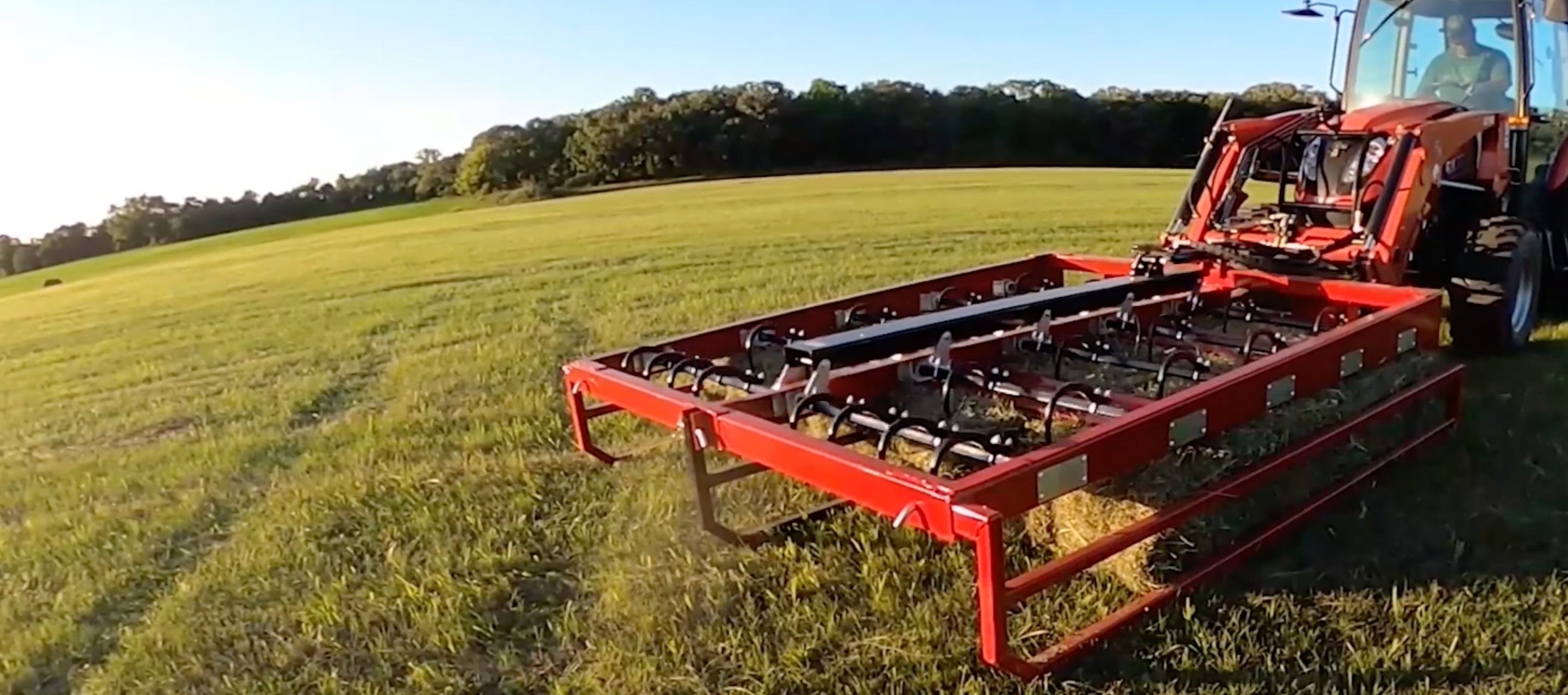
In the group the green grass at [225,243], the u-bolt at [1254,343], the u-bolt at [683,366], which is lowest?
the green grass at [225,243]

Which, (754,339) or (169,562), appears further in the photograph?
(754,339)

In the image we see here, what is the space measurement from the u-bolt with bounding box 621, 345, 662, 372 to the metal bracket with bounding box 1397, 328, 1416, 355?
8.80 feet

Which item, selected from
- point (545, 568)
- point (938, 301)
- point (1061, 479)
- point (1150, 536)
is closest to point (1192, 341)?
point (938, 301)

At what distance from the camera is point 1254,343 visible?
14.5ft

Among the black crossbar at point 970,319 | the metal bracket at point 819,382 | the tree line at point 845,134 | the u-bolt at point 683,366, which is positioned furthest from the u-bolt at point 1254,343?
the tree line at point 845,134

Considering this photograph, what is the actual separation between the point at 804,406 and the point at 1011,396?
81cm

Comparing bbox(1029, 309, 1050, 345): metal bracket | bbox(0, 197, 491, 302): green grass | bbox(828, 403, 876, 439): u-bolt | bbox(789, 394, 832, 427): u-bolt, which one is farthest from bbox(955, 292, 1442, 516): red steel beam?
bbox(0, 197, 491, 302): green grass

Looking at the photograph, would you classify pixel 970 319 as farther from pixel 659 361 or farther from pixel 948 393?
pixel 659 361

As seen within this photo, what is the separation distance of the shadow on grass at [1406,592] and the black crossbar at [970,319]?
4.39 feet

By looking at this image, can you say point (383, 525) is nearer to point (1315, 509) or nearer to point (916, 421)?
point (916, 421)

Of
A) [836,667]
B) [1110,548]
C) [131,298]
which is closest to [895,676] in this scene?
[836,667]

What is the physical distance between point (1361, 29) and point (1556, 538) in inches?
159

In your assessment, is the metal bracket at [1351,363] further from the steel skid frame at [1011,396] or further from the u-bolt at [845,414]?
the u-bolt at [845,414]

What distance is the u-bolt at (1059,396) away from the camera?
3.29 meters
